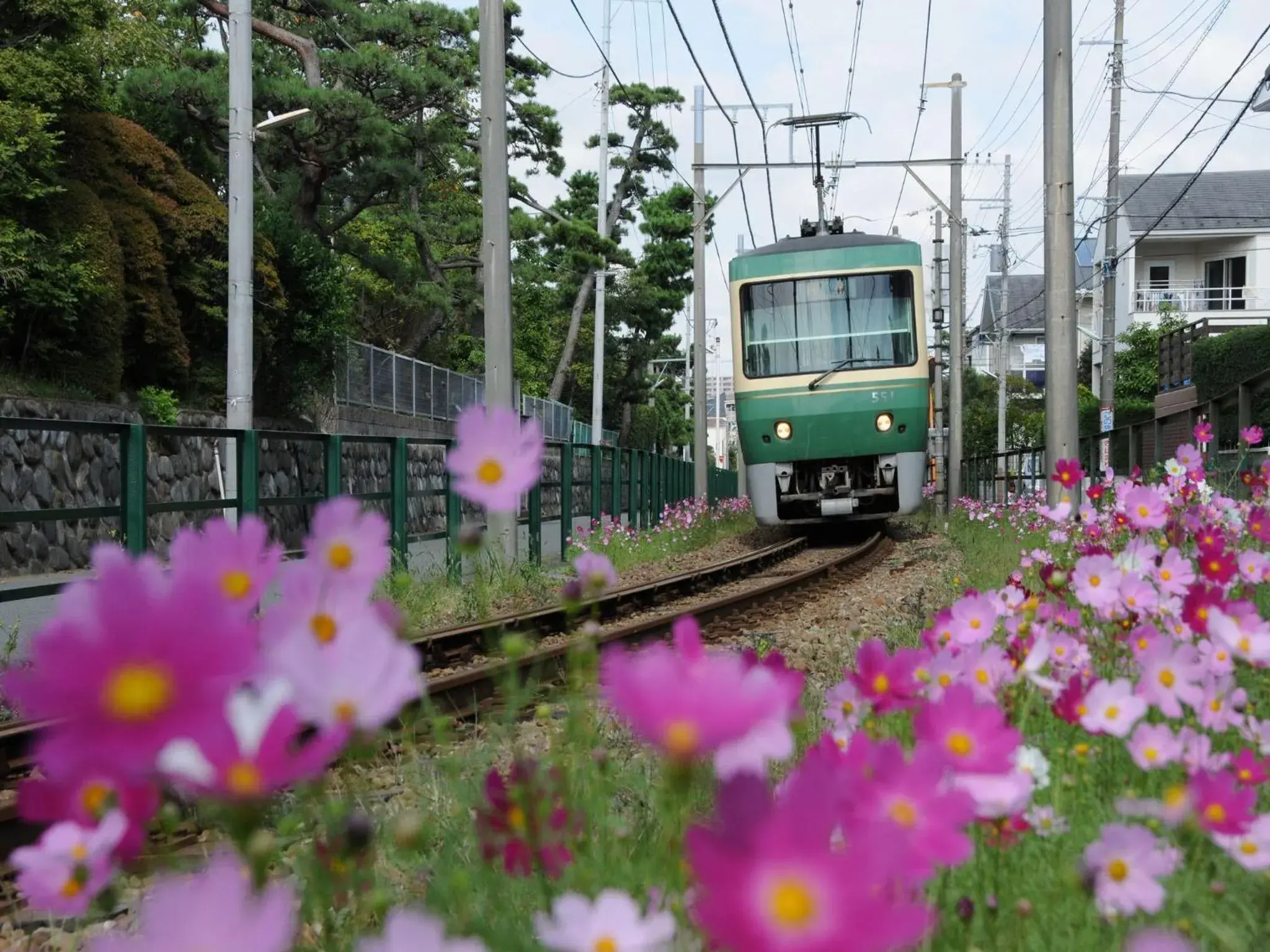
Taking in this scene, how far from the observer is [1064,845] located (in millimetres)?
1793

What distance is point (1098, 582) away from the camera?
202cm

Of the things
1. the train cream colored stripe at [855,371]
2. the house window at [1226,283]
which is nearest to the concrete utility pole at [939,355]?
the train cream colored stripe at [855,371]

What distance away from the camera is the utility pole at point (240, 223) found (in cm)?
1252

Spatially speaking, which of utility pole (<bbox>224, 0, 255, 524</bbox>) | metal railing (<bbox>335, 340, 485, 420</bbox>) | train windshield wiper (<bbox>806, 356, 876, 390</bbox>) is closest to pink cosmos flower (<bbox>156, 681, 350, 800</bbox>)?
utility pole (<bbox>224, 0, 255, 524</bbox>)

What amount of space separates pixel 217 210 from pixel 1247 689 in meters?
20.6

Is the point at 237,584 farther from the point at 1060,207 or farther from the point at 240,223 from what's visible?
the point at 240,223

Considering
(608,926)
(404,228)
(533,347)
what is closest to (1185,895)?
(608,926)

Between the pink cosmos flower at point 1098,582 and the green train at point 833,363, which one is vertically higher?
the green train at point 833,363

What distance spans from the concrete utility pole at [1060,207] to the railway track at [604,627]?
99.7 inches

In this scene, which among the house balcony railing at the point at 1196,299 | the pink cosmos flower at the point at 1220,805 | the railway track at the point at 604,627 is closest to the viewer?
the pink cosmos flower at the point at 1220,805

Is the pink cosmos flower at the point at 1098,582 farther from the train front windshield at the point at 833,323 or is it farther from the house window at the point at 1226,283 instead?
the house window at the point at 1226,283

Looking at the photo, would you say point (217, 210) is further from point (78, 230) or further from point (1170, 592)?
point (1170, 592)

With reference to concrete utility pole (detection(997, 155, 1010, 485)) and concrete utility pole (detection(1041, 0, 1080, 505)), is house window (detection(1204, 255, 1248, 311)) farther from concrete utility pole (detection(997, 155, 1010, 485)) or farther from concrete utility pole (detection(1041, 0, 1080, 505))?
concrete utility pole (detection(1041, 0, 1080, 505))

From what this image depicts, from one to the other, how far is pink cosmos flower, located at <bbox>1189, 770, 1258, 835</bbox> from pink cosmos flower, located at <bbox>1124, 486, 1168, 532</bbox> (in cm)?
161
